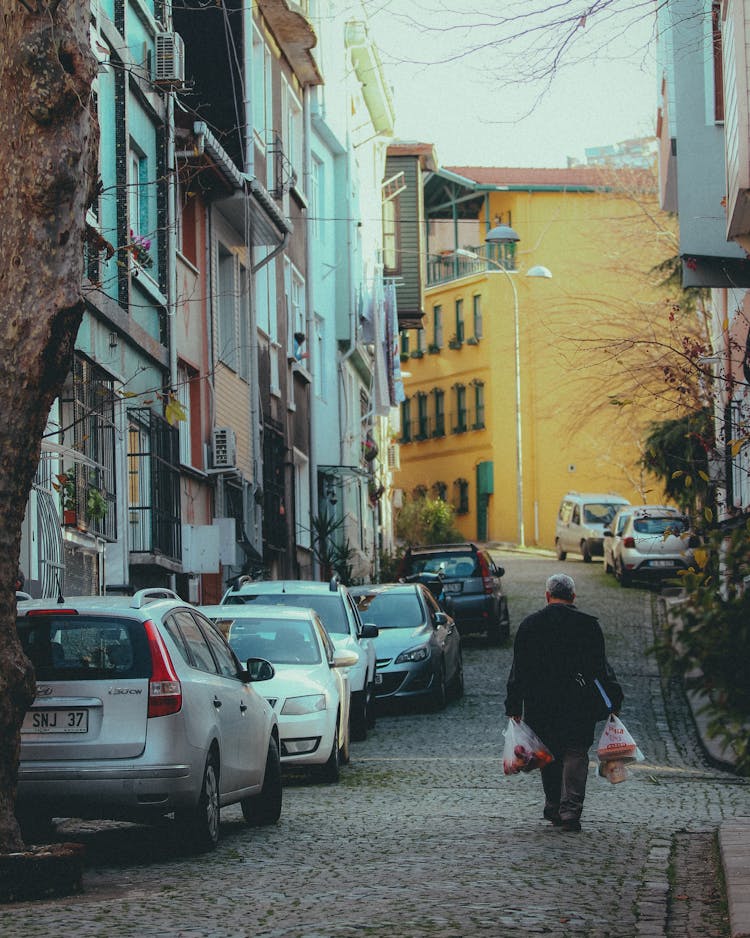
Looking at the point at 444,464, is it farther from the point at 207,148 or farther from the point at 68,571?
the point at 68,571

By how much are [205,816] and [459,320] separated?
206 ft

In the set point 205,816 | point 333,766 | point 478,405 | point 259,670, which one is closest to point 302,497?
point 333,766

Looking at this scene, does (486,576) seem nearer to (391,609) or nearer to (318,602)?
(391,609)

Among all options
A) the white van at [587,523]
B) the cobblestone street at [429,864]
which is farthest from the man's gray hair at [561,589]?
the white van at [587,523]

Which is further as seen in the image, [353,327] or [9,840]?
[353,327]

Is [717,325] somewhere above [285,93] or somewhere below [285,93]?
below

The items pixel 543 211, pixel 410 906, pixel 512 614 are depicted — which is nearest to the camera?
pixel 410 906

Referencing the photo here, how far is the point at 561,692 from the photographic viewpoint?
11641 millimetres

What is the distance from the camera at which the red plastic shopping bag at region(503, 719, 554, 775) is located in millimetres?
11469

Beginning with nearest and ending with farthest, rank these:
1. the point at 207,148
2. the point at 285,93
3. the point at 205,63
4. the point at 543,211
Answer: the point at 207,148, the point at 205,63, the point at 285,93, the point at 543,211

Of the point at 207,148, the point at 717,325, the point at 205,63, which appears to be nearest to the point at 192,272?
the point at 207,148

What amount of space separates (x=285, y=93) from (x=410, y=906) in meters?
27.2

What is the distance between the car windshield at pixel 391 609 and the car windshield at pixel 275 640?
6.87 metres

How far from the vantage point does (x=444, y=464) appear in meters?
A: 74.7
